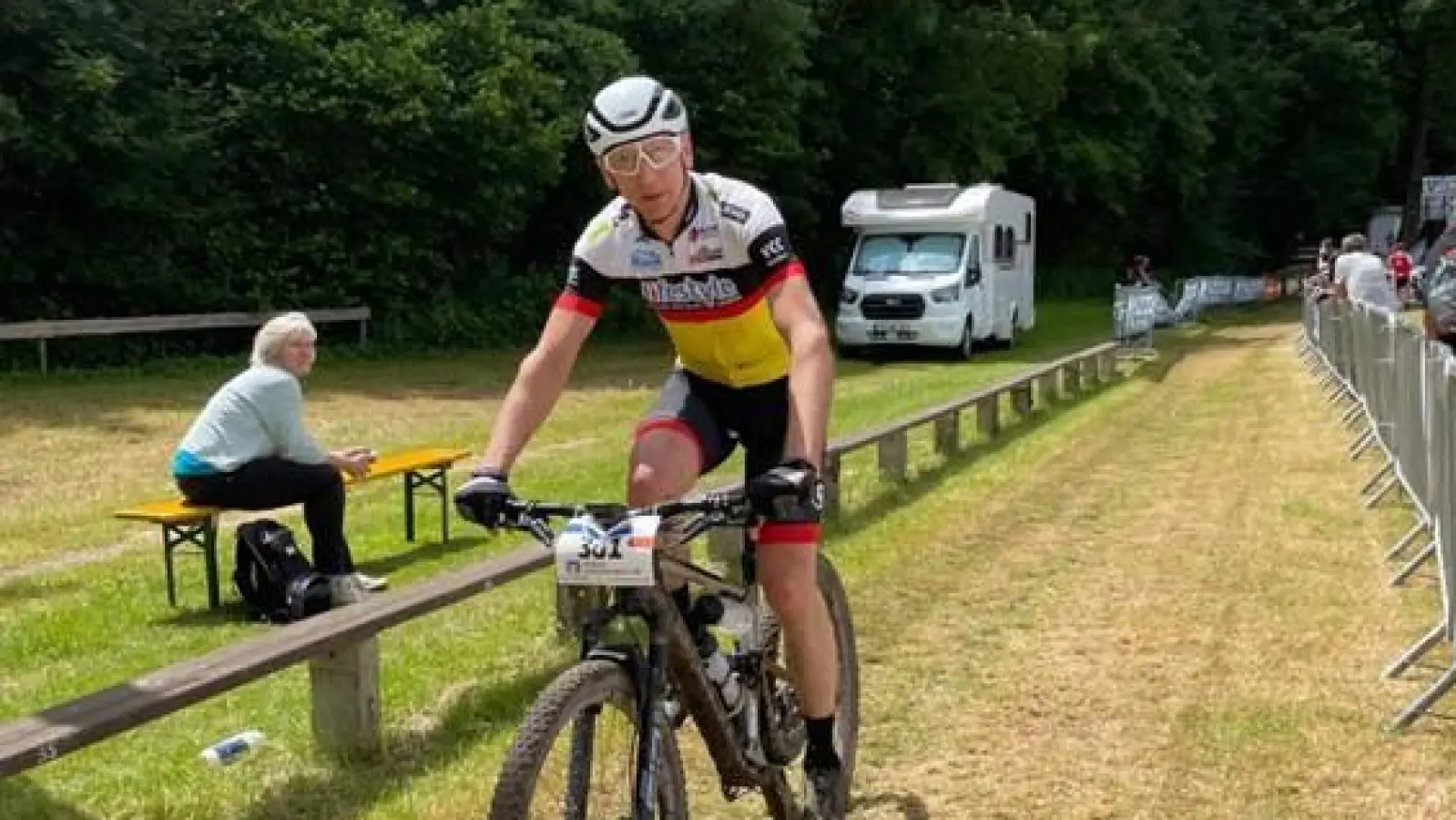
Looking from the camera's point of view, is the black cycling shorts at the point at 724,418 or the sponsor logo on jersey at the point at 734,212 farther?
the black cycling shorts at the point at 724,418

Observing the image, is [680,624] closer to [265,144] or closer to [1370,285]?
[1370,285]

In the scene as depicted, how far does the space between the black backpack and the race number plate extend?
4428 mm

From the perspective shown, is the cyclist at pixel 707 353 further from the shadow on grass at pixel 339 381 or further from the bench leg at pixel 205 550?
the shadow on grass at pixel 339 381

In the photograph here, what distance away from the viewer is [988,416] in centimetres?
1480

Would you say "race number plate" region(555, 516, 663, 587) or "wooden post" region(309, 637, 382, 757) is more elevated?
"race number plate" region(555, 516, 663, 587)

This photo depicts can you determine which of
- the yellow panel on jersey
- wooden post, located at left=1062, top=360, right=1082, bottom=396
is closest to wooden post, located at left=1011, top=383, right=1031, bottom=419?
wooden post, located at left=1062, top=360, right=1082, bottom=396

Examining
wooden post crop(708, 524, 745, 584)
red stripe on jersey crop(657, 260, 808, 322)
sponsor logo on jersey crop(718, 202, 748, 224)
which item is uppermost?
sponsor logo on jersey crop(718, 202, 748, 224)

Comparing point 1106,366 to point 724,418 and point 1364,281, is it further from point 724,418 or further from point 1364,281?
point 724,418

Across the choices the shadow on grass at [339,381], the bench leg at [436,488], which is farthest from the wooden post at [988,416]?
the shadow on grass at [339,381]

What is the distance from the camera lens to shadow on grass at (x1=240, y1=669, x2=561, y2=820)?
4934 mm

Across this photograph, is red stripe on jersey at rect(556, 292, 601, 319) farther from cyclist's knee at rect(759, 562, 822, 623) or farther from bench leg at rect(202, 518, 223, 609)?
bench leg at rect(202, 518, 223, 609)

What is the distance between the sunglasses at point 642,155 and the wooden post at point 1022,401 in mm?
13011

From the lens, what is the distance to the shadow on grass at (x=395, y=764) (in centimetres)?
493

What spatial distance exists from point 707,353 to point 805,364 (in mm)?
515
